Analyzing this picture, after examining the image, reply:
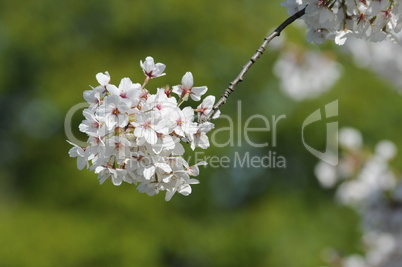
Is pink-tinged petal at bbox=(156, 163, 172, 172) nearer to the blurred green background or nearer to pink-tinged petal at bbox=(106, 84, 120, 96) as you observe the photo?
pink-tinged petal at bbox=(106, 84, 120, 96)

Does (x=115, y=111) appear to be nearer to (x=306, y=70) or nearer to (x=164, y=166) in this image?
(x=164, y=166)

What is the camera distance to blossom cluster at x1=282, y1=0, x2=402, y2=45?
164 centimetres

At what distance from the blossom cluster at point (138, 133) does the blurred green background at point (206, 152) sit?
669 centimetres

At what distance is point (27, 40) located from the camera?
419 inches

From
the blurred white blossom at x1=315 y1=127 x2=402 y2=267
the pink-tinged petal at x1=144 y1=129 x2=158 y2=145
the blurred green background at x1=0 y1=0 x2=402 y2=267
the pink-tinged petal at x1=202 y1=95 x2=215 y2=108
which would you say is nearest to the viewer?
the pink-tinged petal at x1=144 y1=129 x2=158 y2=145

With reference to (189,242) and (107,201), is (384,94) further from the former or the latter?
(107,201)

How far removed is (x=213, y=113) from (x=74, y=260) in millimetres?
6897

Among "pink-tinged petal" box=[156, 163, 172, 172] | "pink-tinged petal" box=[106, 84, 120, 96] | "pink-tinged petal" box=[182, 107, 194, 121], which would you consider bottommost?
"pink-tinged petal" box=[156, 163, 172, 172]

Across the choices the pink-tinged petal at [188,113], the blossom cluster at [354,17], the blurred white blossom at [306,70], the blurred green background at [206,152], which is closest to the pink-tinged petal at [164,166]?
the pink-tinged petal at [188,113]

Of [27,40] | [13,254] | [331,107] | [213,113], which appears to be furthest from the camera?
[27,40]

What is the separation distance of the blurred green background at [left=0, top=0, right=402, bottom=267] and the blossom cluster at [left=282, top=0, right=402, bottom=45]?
6.61 metres

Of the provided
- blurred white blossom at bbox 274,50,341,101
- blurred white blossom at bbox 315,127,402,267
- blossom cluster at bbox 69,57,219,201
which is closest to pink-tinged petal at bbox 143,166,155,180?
blossom cluster at bbox 69,57,219,201

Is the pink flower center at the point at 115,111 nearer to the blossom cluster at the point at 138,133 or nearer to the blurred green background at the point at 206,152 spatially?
the blossom cluster at the point at 138,133

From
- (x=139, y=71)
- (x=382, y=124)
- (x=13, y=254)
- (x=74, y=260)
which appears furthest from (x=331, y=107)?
(x=13, y=254)
